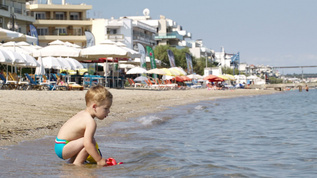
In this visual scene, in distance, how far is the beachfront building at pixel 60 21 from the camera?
61125 millimetres

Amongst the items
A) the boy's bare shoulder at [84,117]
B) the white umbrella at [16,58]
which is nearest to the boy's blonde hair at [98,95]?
the boy's bare shoulder at [84,117]

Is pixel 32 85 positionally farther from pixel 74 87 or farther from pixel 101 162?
pixel 101 162

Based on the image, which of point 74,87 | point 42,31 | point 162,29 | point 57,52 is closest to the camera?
point 74,87

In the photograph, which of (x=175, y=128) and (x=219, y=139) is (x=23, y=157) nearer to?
(x=219, y=139)

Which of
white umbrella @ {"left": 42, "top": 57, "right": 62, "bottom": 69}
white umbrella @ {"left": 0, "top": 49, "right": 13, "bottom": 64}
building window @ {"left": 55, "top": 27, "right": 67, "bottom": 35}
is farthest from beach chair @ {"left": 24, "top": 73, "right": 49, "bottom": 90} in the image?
building window @ {"left": 55, "top": 27, "right": 67, "bottom": 35}

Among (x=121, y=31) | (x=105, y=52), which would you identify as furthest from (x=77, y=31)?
(x=105, y=52)

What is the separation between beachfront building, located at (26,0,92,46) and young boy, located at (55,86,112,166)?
57081mm

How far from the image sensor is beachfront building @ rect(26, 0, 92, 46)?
61.1 m

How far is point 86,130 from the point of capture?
15.9ft

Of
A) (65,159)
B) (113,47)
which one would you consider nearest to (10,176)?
(65,159)

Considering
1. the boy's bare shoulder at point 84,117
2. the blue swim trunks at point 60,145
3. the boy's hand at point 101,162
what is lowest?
the boy's hand at point 101,162

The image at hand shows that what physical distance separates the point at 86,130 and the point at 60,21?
191ft

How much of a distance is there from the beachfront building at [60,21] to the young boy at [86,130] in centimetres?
5708

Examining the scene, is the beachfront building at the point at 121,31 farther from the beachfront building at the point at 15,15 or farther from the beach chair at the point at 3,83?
the beach chair at the point at 3,83
